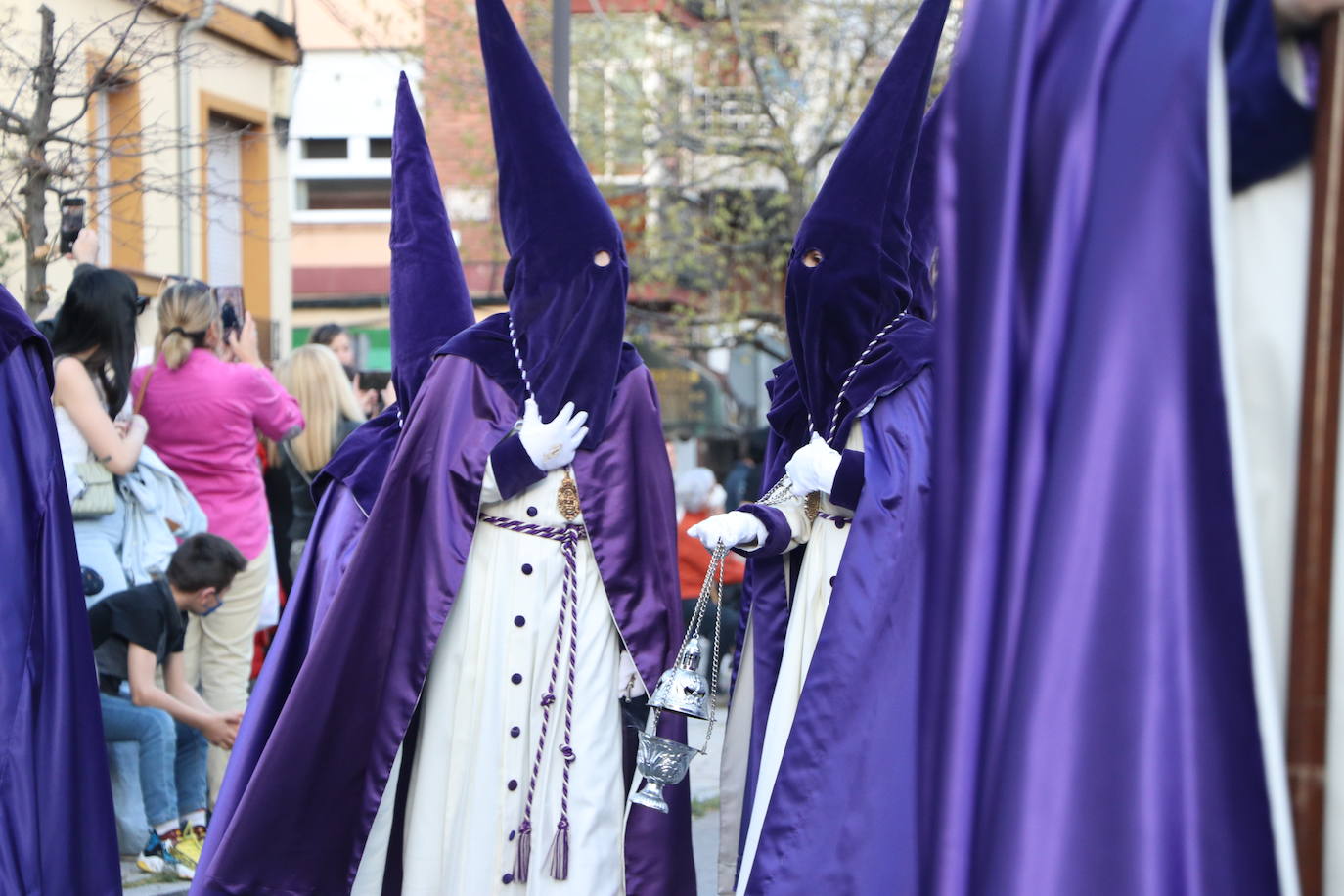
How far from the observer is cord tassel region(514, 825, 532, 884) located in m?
4.12

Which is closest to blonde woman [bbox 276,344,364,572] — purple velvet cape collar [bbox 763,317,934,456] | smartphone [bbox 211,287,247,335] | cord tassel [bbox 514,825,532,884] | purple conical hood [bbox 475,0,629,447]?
smartphone [bbox 211,287,247,335]

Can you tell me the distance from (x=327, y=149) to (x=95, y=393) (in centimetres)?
2116

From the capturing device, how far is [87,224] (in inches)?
254

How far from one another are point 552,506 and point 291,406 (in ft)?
8.54

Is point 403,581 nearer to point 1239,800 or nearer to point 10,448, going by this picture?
point 10,448

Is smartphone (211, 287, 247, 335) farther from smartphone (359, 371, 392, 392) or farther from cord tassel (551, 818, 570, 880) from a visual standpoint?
cord tassel (551, 818, 570, 880)

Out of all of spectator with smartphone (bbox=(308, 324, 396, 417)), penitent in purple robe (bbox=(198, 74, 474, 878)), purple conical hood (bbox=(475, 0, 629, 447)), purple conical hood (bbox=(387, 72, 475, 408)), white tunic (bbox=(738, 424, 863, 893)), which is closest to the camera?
white tunic (bbox=(738, 424, 863, 893))

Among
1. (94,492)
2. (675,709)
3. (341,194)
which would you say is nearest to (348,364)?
(94,492)

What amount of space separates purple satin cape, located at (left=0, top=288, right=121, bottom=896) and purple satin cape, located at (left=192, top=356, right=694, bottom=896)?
36 cm

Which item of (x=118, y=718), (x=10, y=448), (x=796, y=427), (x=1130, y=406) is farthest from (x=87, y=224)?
(x=1130, y=406)

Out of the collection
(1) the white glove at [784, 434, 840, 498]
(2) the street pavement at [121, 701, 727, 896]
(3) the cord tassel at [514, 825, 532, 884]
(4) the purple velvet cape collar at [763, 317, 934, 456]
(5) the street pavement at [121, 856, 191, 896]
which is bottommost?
(2) the street pavement at [121, 701, 727, 896]

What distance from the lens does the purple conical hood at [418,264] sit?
482 centimetres

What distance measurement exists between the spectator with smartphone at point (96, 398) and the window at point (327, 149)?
20696mm

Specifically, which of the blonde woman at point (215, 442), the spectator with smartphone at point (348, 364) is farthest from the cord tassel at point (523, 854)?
the spectator with smartphone at point (348, 364)
